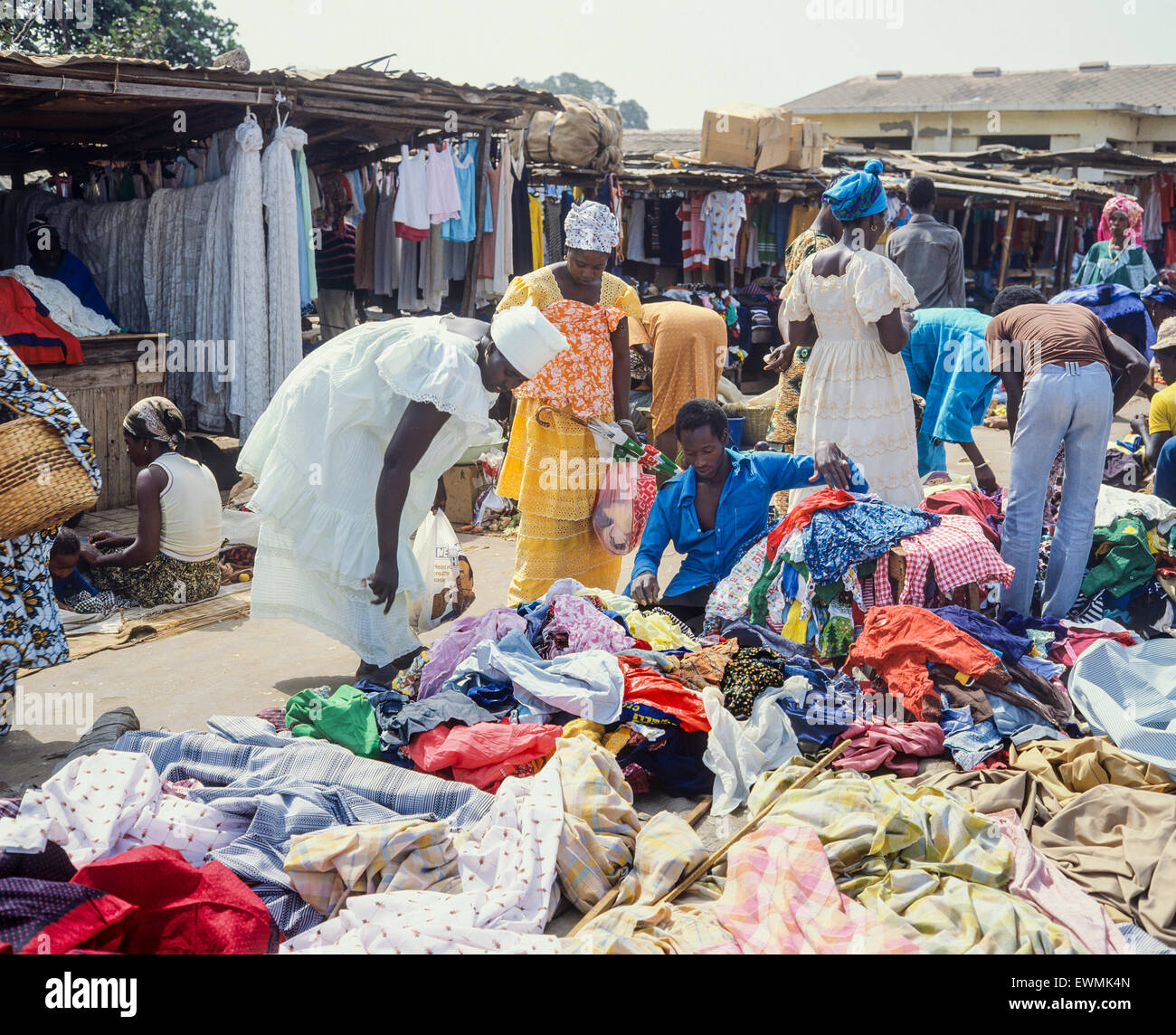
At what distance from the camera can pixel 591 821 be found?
3117mm

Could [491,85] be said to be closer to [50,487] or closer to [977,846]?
[50,487]

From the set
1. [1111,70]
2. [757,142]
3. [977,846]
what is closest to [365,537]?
[977,846]

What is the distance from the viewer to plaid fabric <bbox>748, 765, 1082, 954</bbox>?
2.72 meters

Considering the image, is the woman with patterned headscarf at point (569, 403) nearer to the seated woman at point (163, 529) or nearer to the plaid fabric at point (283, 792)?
the plaid fabric at point (283, 792)

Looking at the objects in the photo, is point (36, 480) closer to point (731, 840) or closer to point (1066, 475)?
point (731, 840)

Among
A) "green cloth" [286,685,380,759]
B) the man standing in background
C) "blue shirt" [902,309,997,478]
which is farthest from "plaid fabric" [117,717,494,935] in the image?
the man standing in background

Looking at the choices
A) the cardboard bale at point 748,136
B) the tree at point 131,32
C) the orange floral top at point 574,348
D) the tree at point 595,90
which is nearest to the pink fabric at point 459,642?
the orange floral top at point 574,348

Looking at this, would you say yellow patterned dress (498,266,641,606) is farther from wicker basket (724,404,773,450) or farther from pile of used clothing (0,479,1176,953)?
wicker basket (724,404,773,450)

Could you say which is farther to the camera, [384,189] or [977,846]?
[384,189]

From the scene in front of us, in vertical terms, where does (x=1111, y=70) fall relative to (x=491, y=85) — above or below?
above

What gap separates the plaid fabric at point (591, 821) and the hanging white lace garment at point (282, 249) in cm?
535
